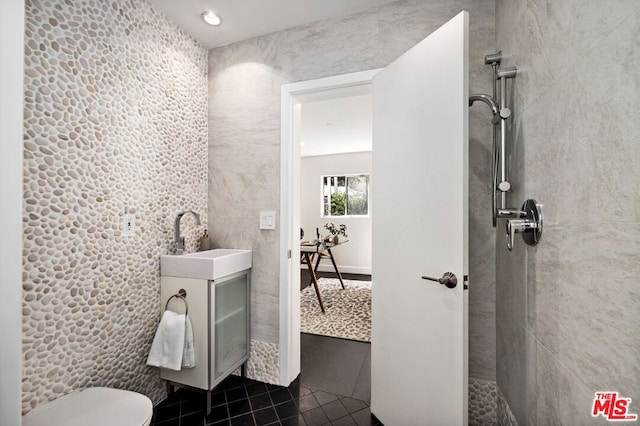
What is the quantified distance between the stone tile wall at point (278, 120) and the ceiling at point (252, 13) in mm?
60

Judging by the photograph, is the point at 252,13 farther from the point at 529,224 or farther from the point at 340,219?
the point at 340,219

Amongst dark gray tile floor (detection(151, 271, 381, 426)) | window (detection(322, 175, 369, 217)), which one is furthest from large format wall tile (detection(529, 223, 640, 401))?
window (detection(322, 175, 369, 217))

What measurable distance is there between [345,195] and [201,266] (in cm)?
481

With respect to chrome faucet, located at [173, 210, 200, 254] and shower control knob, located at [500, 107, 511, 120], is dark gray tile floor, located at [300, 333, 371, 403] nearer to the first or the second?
chrome faucet, located at [173, 210, 200, 254]

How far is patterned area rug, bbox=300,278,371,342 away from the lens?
2881 mm

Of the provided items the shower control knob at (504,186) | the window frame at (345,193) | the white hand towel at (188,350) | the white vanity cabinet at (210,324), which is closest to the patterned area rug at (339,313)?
the white vanity cabinet at (210,324)

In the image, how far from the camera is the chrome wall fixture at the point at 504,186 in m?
1.04

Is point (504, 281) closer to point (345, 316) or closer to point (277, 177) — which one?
point (277, 177)

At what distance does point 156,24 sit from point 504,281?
2.59m

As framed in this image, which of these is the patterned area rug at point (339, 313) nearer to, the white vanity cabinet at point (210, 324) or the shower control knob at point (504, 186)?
the white vanity cabinet at point (210, 324)

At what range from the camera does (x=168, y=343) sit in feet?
5.48

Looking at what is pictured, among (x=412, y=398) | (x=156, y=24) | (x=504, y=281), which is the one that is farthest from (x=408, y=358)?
(x=156, y=24)

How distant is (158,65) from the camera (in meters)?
1.82

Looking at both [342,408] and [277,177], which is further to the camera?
[277,177]
